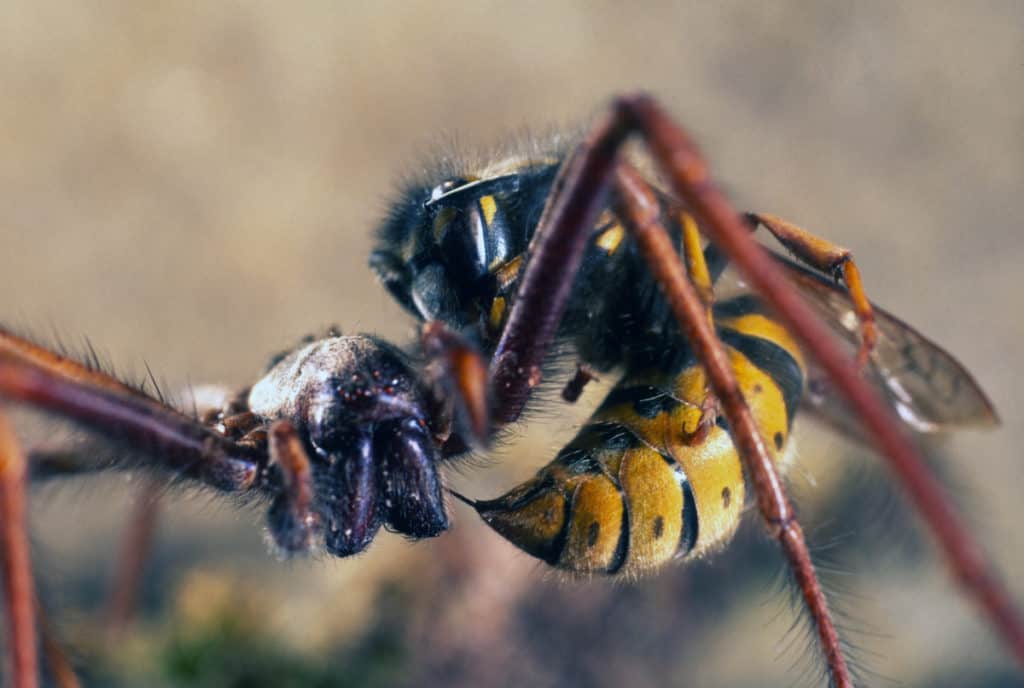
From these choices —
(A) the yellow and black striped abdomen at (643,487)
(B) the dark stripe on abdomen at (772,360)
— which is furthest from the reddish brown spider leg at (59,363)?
(B) the dark stripe on abdomen at (772,360)

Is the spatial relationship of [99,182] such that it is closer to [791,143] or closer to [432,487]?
[791,143]

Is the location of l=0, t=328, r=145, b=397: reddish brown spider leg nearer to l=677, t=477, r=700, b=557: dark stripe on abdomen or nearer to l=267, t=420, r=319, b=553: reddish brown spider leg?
l=267, t=420, r=319, b=553: reddish brown spider leg

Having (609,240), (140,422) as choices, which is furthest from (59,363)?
(609,240)

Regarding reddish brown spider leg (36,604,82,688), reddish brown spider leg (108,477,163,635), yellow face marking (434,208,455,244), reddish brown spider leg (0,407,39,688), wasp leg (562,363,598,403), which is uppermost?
yellow face marking (434,208,455,244)

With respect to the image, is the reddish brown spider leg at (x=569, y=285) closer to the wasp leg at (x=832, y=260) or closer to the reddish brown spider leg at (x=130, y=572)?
the wasp leg at (x=832, y=260)

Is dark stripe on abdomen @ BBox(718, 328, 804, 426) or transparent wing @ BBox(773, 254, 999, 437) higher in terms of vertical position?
dark stripe on abdomen @ BBox(718, 328, 804, 426)

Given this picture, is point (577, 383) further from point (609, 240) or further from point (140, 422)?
point (140, 422)

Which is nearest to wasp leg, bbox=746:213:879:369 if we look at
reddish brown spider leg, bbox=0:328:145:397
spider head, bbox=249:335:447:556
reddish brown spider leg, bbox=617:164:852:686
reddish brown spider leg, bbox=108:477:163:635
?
reddish brown spider leg, bbox=617:164:852:686
